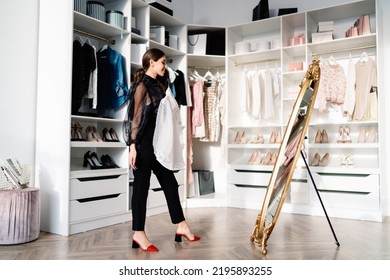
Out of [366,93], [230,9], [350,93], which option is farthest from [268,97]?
[230,9]

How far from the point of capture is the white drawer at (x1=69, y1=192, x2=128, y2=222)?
2.71 metres

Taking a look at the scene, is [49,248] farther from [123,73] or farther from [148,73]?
[123,73]

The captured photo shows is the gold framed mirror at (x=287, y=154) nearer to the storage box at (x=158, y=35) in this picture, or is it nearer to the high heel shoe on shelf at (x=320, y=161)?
the high heel shoe on shelf at (x=320, y=161)

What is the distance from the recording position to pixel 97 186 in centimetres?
289

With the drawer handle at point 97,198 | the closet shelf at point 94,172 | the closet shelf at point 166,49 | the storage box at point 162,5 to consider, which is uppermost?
the storage box at point 162,5

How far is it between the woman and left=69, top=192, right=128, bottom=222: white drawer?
688mm

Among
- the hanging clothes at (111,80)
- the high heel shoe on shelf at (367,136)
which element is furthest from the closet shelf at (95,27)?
the high heel shoe on shelf at (367,136)

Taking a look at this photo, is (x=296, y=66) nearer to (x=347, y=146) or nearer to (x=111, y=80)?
(x=347, y=146)

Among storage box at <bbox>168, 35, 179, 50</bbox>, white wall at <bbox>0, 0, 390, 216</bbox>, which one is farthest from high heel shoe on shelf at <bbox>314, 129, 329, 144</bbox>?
white wall at <bbox>0, 0, 390, 216</bbox>

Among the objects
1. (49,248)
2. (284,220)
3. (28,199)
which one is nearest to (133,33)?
(28,199)

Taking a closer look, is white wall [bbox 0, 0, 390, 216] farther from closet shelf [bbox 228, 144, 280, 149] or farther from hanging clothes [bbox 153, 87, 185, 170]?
closet shelf [bbox 228, 144, 280, 149]

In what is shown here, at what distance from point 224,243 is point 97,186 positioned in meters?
1.17

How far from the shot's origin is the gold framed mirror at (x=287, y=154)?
213 cm

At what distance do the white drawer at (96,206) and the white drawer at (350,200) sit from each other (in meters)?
1.94
